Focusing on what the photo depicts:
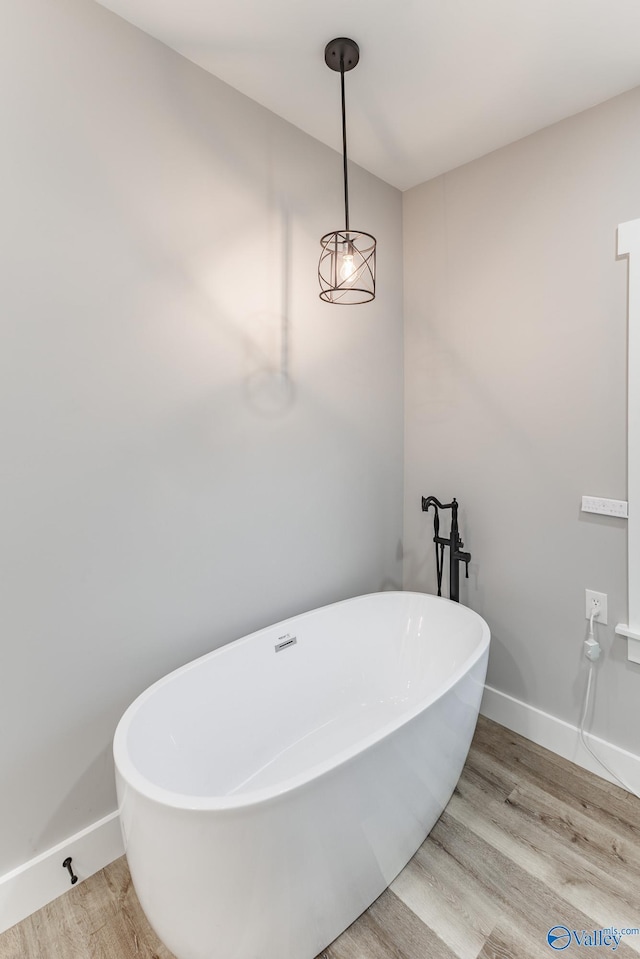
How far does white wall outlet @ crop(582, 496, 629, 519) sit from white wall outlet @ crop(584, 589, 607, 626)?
1.15ft

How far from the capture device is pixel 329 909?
48.3 inches

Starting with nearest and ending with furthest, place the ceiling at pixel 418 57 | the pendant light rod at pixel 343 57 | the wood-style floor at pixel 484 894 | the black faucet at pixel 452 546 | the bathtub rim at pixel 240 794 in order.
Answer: the bathtub rim at pixel 240 794 → the wood-style floor at pixel 484 894 → the ceiling at pixel 418 57 → the pendant light rod at pixel 343 57 → the black faucet at pixel 452 546

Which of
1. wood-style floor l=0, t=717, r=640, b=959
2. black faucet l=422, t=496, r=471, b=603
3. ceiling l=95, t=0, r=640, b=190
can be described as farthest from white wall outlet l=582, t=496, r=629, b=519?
ceiling l=95, t=0, r=640, b=190

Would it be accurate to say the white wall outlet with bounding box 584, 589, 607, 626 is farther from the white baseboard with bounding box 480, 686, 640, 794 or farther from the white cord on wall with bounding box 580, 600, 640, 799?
the white baseboard with bounding box 480, 686, 640, 794

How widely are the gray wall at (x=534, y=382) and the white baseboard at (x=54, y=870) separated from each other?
1.80 metres

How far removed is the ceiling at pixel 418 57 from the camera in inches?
56.4

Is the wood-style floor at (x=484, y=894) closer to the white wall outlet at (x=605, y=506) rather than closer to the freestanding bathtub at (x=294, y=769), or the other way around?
the freestanding bathtub at (x=294, y=769)

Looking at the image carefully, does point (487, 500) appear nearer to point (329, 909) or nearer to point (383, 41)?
point (329, 909)

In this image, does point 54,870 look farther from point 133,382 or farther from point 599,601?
point 599,601

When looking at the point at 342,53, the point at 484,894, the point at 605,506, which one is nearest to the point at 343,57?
the point at 342,53

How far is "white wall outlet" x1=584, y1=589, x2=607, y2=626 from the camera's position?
1.92 m

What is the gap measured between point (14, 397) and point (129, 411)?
0.33 meters

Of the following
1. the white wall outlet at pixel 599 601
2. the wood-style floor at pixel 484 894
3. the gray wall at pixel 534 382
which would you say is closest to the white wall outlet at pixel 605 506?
the gray wall at pixel 534 382

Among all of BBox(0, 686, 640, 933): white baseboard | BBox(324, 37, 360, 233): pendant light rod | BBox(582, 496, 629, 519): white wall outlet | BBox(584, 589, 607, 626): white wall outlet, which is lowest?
BBox(0, 686, 640, 933): white baseboard
